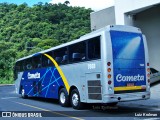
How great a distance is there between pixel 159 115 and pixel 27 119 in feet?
15.7

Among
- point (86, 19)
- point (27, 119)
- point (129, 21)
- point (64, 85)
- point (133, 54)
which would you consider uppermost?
point (86, 19)

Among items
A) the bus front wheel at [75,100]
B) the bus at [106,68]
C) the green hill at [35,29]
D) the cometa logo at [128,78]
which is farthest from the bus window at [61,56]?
the green hill at [35,29]

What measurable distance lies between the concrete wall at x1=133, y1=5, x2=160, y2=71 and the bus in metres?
11.2

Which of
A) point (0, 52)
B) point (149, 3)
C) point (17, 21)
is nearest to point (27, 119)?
point (149, 3)

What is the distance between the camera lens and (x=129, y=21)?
2397cm

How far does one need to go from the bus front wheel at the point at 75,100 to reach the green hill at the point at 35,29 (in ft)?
158

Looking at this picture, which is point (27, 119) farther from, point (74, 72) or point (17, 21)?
point (17, 21)

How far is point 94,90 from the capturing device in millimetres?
13594

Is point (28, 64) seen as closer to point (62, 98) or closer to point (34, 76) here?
point (34, 76)

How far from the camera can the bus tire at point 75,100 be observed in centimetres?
1497

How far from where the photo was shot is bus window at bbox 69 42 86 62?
14641 mm

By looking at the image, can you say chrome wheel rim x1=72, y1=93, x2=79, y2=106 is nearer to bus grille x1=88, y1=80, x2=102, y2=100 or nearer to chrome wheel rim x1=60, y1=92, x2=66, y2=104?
chrome wheel rim x1=60, y1=92, x2=66, y2=104

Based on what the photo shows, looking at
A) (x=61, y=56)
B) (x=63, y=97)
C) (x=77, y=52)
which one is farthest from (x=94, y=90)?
(x=61, y=56)

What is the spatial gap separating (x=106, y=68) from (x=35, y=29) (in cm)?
6713
